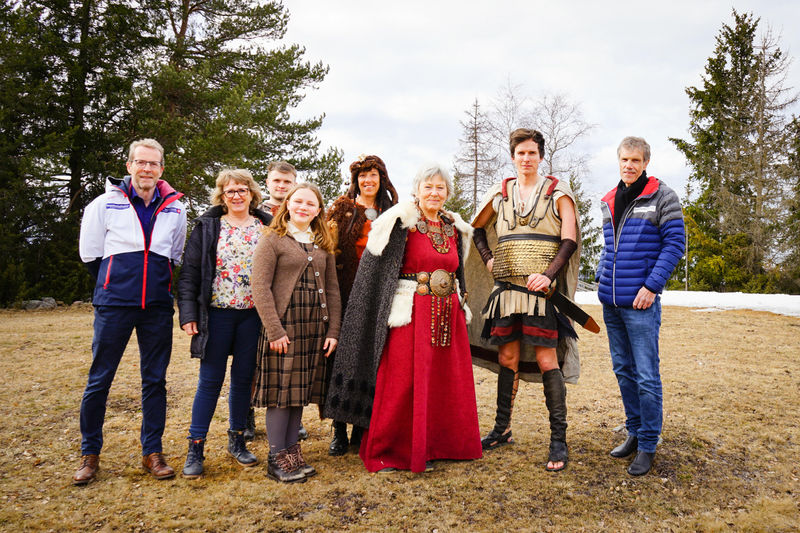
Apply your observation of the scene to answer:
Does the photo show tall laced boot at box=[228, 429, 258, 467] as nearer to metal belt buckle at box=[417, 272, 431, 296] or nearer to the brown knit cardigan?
the brown knit cardigan

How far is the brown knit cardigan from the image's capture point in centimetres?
290

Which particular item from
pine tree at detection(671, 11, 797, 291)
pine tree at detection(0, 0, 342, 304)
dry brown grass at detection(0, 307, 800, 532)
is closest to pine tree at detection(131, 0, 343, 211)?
pine tree at detection(0, 0, 342, 304)

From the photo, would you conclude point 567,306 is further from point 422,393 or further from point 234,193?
point 234,193

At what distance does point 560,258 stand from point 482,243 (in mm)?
653

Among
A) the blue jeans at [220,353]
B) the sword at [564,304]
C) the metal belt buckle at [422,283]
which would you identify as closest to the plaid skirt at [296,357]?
the blue jeans at [220,353]

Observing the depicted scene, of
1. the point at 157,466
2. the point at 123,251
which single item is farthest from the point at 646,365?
the point at 123,251

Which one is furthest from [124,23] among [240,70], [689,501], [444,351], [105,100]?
[689,501]

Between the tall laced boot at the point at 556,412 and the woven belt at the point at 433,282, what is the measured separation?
2.96ft

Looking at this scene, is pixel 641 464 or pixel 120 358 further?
pixel 641 464

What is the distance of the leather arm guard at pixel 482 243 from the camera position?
11.7ft

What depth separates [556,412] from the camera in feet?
10.5

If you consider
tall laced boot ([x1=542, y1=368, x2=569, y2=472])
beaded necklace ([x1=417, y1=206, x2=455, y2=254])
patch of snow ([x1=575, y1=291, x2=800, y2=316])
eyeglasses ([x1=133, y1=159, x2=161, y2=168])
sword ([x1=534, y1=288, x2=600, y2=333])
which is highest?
eyeglasses ([x1=133, y1=159, x2=161, y2=168])

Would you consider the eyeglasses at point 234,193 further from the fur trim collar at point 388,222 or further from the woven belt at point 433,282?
the woven belt at point 433,282

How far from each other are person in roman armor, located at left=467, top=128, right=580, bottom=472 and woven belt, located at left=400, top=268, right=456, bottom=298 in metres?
0.41
